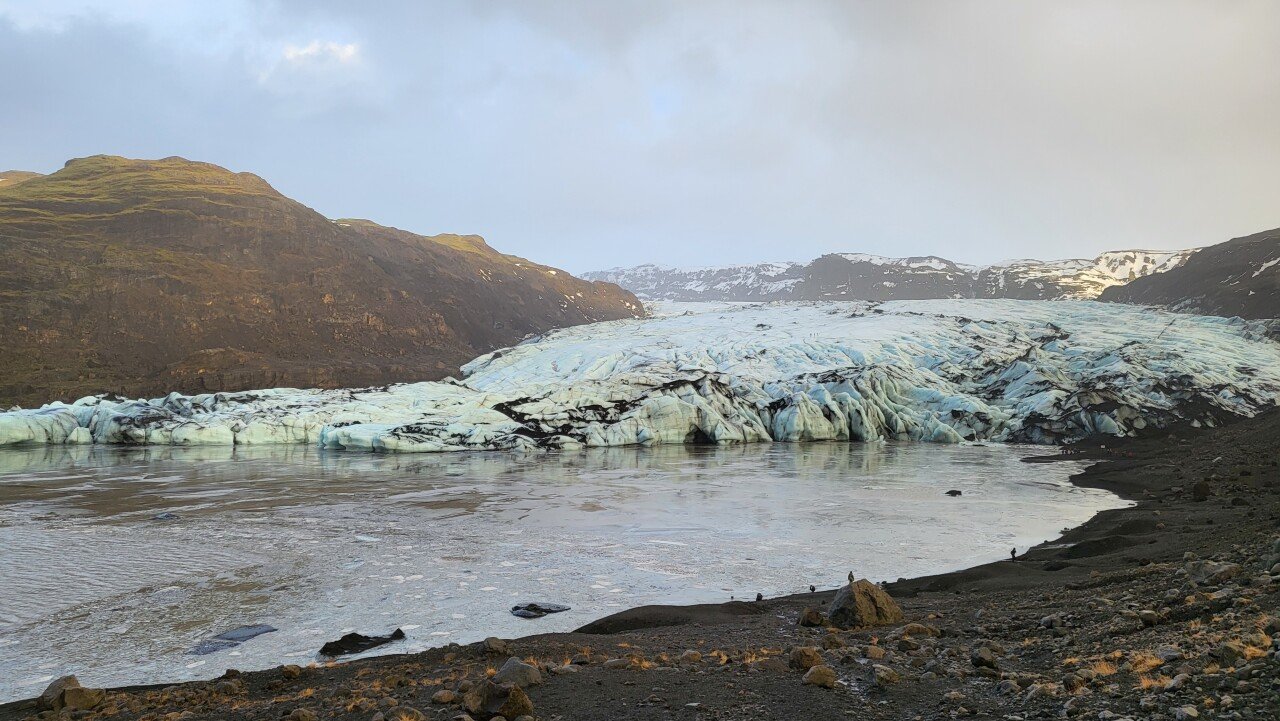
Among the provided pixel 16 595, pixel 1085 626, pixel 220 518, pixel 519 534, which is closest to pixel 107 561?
pixel 16 595

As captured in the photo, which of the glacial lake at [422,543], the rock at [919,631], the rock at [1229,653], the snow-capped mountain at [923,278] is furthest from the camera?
the snow-capped mountain at [923,278]

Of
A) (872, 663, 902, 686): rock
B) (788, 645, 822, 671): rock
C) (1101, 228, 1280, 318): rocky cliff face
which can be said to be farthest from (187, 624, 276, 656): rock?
(1101, 228, 1280, 318): rocky cliff face

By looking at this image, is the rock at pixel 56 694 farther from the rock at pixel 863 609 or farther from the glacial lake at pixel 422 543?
the rock at pixel 863 609

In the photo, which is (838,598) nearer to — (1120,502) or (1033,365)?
(1120,502)

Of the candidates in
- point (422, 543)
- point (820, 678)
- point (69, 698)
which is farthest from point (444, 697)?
point (422, 543)

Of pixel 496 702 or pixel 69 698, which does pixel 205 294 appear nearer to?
pixel 69 698

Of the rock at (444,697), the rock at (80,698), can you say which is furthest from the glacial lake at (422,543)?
the rock at (444,697)

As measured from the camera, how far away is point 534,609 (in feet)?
20.5

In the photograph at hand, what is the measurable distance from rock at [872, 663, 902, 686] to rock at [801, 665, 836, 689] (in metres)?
0.22

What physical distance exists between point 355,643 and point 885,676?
145 inches

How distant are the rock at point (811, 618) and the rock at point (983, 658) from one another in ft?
4.81

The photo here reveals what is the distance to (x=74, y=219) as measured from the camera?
3741 cm

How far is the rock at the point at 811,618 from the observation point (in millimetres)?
5434

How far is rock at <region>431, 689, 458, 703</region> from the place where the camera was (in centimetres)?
379
